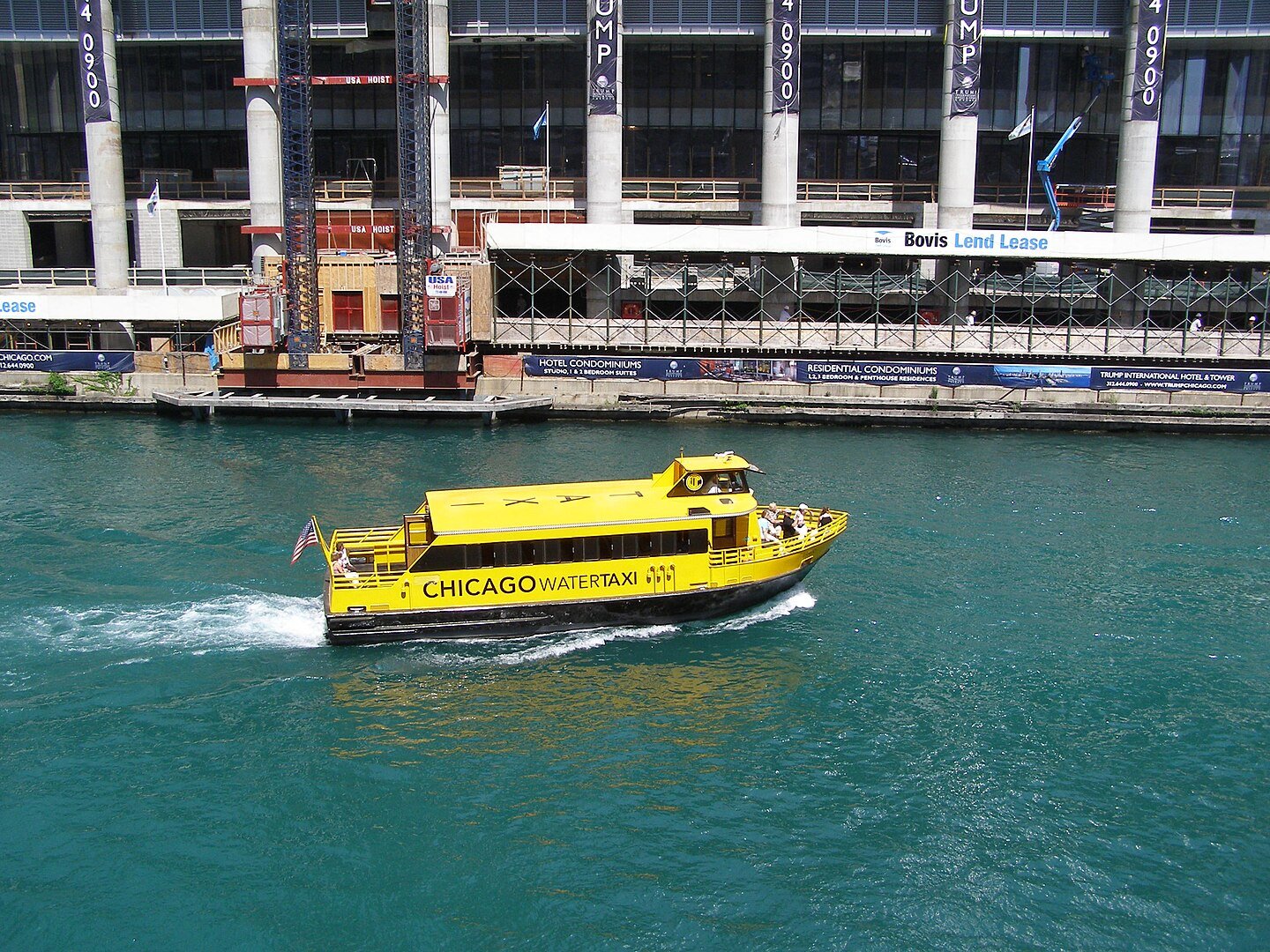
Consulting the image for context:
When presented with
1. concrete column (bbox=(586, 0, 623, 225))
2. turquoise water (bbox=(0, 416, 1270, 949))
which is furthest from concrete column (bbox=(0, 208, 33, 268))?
turquoise water (bbox=(0, 416, 1270, 949))

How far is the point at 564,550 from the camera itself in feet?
107

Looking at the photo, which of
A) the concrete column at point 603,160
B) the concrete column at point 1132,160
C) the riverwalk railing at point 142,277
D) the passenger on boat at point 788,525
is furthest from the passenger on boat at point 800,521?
the riverwalk railing at point 142,277

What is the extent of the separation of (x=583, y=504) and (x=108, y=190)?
2263 inches

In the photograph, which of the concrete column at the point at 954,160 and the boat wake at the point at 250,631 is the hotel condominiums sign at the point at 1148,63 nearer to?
the concrete column at the point at 954,160

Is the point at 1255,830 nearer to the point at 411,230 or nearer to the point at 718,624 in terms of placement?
the point at 718,624

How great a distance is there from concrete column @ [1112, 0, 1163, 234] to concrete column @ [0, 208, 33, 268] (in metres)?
73.2

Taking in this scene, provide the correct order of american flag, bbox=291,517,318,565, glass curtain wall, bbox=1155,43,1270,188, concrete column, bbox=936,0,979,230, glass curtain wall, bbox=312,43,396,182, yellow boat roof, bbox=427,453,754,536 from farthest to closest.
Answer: glass curtain wall, bbox=312,43,396,182 → glass curtain wall, bbox=1155,43,1270,188 → concrete column, bbox=936,0,979,230 → yellow boat roof, bbox=427,453,754,536 → american flag, bbox=291,517,318,565

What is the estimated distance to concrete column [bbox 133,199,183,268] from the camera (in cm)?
8000

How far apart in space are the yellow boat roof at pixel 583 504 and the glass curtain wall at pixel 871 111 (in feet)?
173

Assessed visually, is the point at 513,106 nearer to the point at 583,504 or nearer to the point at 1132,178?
the point at 1132,178

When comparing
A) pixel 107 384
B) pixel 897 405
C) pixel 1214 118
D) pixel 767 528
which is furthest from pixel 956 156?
pixel 107 384

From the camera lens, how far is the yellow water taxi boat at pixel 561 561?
105ft

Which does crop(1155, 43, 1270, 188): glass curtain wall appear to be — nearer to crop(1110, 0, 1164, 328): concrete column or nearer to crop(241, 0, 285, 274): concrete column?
crop(1110, 0, 1164, 328): concrete column

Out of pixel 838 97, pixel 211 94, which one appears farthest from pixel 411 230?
pixel 838 97
